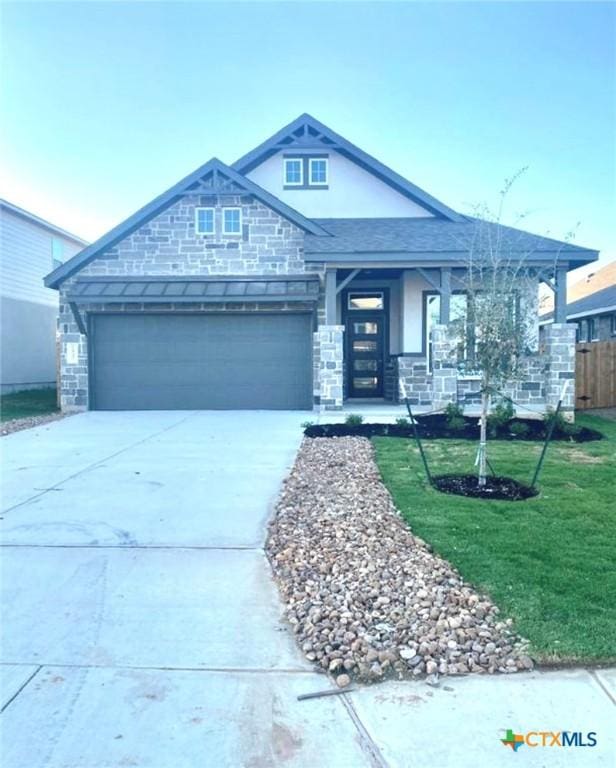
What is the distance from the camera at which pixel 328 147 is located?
16.1 meters

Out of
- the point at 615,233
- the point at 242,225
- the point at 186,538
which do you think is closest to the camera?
the point at 186,538

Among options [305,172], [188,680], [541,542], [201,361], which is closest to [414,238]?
[305,172]

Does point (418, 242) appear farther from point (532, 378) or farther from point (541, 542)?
point (541, 542)

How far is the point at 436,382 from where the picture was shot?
42.9ft

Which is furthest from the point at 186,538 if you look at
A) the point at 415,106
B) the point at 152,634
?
the point at 415,106

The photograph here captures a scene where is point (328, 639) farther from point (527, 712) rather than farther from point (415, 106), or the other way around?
point (415, 106)

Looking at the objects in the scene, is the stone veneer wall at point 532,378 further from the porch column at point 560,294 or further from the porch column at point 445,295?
the porch column at point 445,295

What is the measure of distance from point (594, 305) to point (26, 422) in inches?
819

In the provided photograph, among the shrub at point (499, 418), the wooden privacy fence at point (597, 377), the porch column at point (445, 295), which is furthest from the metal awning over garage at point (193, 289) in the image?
the wooden privacy fence at point (597, 377)

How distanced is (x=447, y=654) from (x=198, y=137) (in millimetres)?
18026

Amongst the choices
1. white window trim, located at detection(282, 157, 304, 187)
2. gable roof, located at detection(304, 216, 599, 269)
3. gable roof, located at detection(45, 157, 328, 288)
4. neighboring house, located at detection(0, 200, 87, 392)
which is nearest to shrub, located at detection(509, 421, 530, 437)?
gable roof, located at detection(304, 216, 599, 269)

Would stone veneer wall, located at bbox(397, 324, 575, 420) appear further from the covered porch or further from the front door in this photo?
the front door

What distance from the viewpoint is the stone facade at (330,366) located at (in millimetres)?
13258

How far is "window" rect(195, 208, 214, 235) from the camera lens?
47.0 ft
